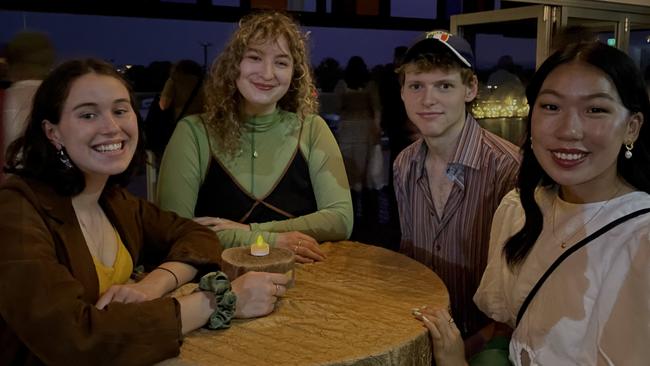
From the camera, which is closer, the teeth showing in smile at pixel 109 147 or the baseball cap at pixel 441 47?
the teeth showing in smile at pixel 109 147

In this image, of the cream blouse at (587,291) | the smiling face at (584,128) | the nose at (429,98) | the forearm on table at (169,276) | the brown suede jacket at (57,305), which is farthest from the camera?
the nose at (429,98)

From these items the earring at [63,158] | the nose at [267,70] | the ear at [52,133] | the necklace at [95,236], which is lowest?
the necklace at [95,236]

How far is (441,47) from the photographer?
2096 millimetres

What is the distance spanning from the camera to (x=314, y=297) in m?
1.62

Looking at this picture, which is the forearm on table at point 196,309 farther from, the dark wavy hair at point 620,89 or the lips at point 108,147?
the dark wavy hair at point 620,89

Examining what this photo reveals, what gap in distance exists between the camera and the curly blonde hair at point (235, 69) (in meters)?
2.16

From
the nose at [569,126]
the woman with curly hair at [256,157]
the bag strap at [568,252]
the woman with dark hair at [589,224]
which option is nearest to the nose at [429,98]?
the woman with curly hair at [256,157]

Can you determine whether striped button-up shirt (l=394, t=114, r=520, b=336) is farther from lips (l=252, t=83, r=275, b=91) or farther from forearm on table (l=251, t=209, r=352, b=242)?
lips (l=252, t=83, r=275, b=91)

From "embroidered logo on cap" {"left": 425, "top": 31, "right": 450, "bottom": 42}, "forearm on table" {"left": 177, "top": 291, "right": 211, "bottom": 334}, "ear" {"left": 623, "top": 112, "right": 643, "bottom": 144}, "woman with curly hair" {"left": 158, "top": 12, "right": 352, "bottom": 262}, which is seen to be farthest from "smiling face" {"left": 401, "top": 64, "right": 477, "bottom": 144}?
"forearm on table" {"left": 177, "top": 291, "right": 211, "bottom": 334}

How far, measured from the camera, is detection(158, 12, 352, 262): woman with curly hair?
2.13m

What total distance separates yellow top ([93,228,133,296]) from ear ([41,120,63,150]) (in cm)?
28

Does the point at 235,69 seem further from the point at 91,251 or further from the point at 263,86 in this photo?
the point at 91,251

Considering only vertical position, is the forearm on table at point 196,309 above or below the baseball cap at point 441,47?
below

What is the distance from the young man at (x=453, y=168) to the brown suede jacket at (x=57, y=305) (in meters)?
1.14
